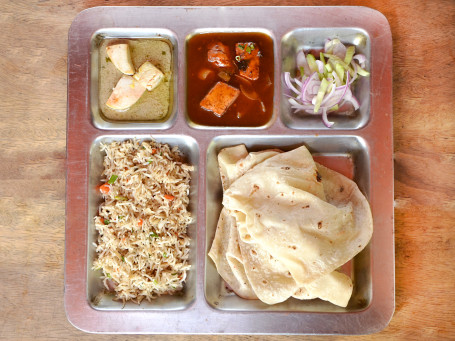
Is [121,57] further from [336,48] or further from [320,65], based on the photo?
[336,48]

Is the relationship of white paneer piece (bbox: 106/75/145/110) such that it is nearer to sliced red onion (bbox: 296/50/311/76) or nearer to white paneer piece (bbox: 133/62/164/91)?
white paneer piece (bbox: 133/62/164/91)

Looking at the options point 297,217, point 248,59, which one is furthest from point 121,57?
point 297,217

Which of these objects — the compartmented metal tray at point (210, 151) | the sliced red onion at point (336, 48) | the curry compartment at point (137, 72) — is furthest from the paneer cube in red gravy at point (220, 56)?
the sliced red onion at point (336, 48)

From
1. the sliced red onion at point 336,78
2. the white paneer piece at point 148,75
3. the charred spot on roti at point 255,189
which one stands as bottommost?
the charred spot on roti at point 255,189

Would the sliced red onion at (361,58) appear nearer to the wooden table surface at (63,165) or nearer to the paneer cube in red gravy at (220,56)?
the wooden table surface at (63,165)

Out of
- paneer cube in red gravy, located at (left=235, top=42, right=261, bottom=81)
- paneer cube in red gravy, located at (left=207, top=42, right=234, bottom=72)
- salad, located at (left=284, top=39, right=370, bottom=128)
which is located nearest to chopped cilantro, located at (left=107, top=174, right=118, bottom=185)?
paneer cube in red gravy, located at (left=207, top=42, right=234, bottom=72)

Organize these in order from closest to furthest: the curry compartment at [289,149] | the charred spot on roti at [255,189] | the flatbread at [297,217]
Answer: the flatbread at [297,217], the charred spot on roti at [255,189], the curry compartment at [289,149]
